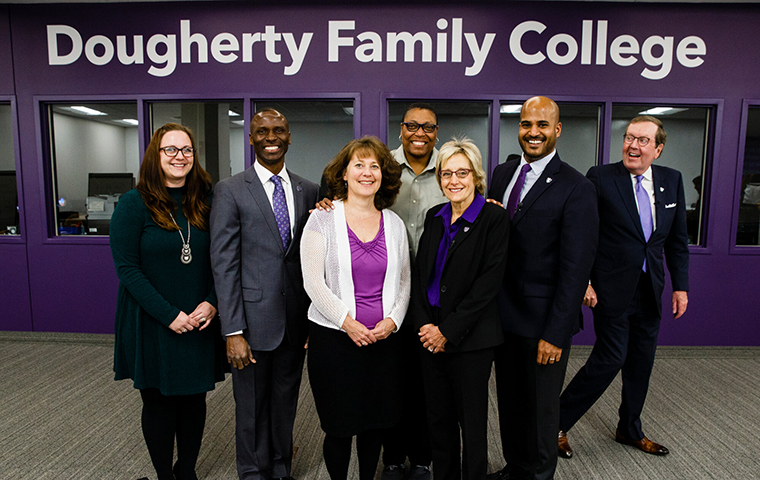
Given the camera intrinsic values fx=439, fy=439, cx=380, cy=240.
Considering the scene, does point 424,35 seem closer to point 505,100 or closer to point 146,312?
point 505,100

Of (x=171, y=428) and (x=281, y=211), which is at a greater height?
(x=281, y=211)

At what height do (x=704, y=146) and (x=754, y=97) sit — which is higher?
(x=754, y=97)

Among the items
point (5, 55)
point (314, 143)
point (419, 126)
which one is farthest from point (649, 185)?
point (314, 143)

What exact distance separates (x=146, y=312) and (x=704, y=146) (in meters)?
4.59

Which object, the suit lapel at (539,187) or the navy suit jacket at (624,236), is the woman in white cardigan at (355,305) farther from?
the navy suit jacket at (624,236)

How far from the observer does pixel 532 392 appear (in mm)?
1940

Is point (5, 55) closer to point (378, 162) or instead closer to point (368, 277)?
point (378, 162)

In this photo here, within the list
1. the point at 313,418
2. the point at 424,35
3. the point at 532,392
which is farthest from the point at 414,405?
the point at 424,35

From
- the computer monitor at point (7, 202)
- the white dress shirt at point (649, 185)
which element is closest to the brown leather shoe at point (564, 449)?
the white dress shirt at point (649, 185)

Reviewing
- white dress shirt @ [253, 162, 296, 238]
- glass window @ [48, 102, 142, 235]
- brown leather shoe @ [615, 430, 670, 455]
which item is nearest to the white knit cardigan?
white dress shirt @ [253, 162, 296, 238]

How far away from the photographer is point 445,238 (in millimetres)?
1815

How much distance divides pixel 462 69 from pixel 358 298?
2.74 m

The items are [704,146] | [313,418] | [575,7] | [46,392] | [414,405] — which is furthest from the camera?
[704,146]

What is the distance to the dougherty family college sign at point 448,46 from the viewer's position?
3.73 meters
